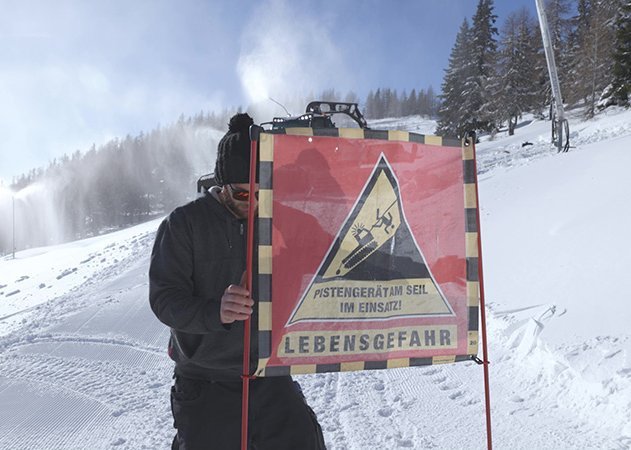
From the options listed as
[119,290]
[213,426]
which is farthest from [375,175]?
[119,290]

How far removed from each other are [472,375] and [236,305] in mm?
3370

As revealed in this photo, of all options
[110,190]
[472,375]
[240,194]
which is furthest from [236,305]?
[110,190]

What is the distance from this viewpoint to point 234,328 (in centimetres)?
221

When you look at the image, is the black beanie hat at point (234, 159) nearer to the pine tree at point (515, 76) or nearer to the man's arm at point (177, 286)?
the man's arm at point (177, 286)

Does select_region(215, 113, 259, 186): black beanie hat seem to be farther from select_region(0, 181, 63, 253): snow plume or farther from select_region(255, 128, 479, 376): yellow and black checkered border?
select_region(0, 181, 63, 253): snow plume

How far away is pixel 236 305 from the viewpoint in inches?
76.3

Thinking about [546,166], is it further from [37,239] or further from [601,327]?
[37,239]

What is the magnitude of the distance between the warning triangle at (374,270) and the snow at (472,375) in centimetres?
173

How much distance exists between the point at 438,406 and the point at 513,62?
38.4 m

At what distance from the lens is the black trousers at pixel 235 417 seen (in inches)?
84.1

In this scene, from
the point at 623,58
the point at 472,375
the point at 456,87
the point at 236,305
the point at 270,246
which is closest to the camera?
the point at 236,305

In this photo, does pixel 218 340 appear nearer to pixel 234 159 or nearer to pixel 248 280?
pixel 248 280

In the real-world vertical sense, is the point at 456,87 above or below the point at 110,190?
above

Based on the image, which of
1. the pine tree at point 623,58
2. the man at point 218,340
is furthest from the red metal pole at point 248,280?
the pine tree at point 623,58
